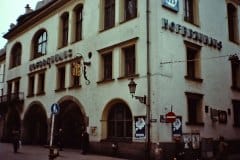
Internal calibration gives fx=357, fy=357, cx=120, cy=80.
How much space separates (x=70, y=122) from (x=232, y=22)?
14641mm

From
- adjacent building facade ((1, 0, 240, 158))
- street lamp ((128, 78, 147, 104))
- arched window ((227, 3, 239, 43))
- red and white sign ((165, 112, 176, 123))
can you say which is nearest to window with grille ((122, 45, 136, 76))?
adjacent building facade ((1, 0, 240, 158))

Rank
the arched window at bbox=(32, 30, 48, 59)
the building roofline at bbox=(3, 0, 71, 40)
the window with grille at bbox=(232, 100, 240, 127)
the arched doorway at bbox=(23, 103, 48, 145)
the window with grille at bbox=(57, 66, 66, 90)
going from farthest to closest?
the arched doorway at bbox=(23, 103, 48, 145), the arched window at bbox=(32, 30, 48, 59), the building roofline at bbox=(3, 0, 71, 40), the window with grille at bbox=(57, 66, 66, 90), the window with grille at bbox=(232, 100, 240, 127)

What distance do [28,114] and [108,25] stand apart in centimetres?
1303

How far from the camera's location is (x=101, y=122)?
73.4ft

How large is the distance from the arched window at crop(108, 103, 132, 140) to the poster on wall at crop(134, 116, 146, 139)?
1083 millimetres

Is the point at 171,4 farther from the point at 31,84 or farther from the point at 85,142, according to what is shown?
the point at 31,84

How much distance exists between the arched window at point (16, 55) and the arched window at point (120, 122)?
17.6m

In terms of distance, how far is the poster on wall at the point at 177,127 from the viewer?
19.5 m

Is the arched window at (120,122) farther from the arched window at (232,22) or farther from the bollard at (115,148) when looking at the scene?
the arched window at (232,22)

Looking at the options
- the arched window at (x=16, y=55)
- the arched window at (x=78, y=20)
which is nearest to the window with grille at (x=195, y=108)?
the arched window at (x=78, y=20)

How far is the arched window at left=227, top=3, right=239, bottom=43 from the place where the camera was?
26828 mm

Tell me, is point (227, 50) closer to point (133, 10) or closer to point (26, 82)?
point (133, 10)

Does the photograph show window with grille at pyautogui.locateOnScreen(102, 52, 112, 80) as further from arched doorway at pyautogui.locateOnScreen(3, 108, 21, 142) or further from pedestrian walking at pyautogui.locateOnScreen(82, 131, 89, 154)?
arched doorway at pyautogui.locateOnScreen(3, 108, 21, 142)

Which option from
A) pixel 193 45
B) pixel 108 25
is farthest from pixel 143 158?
pixel 108 25
